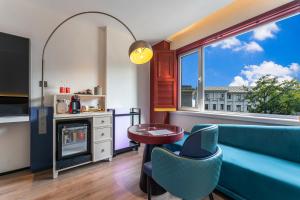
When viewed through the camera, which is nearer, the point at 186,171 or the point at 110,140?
the point at 186,171

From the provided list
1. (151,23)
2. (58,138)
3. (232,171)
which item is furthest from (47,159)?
(151,23)

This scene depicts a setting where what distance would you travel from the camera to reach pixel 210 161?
1.17 m

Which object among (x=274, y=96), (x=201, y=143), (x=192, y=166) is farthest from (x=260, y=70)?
(x=192, y=166)

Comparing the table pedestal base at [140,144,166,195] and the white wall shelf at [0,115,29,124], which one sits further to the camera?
the white wall shelf at [0,115,29,124]

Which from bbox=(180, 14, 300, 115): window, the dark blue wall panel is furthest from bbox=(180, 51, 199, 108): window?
the dark blue wall panel

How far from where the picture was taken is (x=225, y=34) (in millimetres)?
2764

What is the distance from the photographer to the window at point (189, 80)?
137 inches

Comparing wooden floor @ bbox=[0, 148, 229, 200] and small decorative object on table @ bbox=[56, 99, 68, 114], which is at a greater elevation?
small decorative object on table @ bbox=[56, 99, 68, 114]

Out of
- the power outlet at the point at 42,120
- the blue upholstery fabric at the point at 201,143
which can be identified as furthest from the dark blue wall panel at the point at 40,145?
the blue upholstery fabric at the point at 201,143

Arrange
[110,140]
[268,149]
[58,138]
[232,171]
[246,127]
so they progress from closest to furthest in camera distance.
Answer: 1. [232,171]
2. [268,149]
3. [246,127]
4. [58,138]
5. [110,140]

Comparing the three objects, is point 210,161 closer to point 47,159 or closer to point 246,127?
point 246,127

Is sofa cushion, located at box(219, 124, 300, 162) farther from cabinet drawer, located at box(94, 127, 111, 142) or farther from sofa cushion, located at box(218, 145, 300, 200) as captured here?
cabinet drawer, located at box(94, 127, 111, 142)

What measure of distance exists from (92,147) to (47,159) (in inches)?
27.6

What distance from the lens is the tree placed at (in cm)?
207
